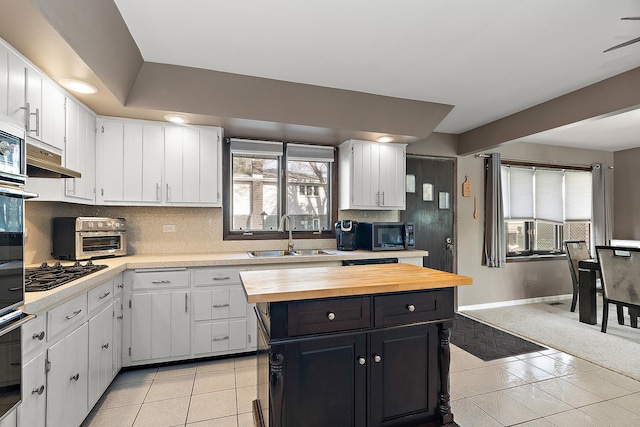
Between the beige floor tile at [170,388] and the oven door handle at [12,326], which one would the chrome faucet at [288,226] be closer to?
the beige floor tile at [170,388]

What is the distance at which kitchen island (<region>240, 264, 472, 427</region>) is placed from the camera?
154 cm

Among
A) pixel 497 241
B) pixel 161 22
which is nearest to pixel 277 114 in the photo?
pixel 161 22

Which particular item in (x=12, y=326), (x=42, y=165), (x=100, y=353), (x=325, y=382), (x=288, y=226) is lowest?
(x=100, y=353)

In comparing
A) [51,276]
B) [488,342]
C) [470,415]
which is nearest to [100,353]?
[51,276]

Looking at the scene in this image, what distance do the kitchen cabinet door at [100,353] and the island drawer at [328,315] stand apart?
151 cm

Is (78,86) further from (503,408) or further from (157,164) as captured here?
(503,408)

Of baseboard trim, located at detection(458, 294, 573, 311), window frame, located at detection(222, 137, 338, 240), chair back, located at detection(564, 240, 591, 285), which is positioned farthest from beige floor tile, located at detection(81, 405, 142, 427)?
chair back, located at detection(564, 240, 591, 285)

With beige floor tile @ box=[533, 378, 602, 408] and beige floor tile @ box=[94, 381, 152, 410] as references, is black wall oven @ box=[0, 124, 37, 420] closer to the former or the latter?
beige floor tile @ box=[94, 381, 152, 410]

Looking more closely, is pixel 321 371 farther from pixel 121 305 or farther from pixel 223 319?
pixel 121 305

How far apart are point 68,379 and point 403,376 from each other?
1.91 m

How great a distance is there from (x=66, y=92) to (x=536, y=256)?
640 cm

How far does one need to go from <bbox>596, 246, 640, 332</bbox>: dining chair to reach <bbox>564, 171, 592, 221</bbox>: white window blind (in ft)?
6.64

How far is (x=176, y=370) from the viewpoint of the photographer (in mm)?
2771

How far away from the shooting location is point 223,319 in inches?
115
